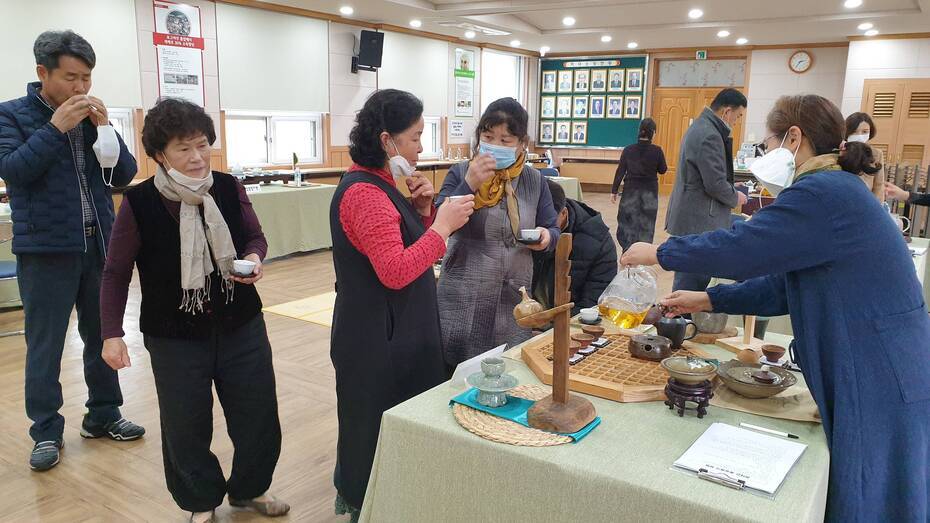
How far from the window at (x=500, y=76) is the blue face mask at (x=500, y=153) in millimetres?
Answer: 10362

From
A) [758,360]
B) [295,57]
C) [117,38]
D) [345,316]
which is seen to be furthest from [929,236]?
[117,38]

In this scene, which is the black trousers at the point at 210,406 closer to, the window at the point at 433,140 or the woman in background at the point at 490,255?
the woman in background at the point at 490,255

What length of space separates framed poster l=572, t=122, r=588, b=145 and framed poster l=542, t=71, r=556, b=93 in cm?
86

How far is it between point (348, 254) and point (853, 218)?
1156mm

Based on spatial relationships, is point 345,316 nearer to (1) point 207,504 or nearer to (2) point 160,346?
(2) point 160,346

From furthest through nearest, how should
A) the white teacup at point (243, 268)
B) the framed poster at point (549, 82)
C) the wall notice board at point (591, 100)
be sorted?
the framed poster at point (549, 82), the wall notice board at point (591, 100), the white teacup at point (243, 268)

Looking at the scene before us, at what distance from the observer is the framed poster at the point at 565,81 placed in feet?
45.3

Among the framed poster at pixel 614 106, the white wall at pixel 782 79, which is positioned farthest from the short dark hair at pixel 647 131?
the framed poster at pixel 614 106

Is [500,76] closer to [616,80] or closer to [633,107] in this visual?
[616,80]

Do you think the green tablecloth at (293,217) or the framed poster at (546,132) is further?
the framed poster at (546,132)

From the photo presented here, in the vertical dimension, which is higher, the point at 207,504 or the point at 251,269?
the point at 251,269

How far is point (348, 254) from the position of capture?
5.84 feet

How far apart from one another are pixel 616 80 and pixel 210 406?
41.0ft

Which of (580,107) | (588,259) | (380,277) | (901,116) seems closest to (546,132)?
(580,107)
